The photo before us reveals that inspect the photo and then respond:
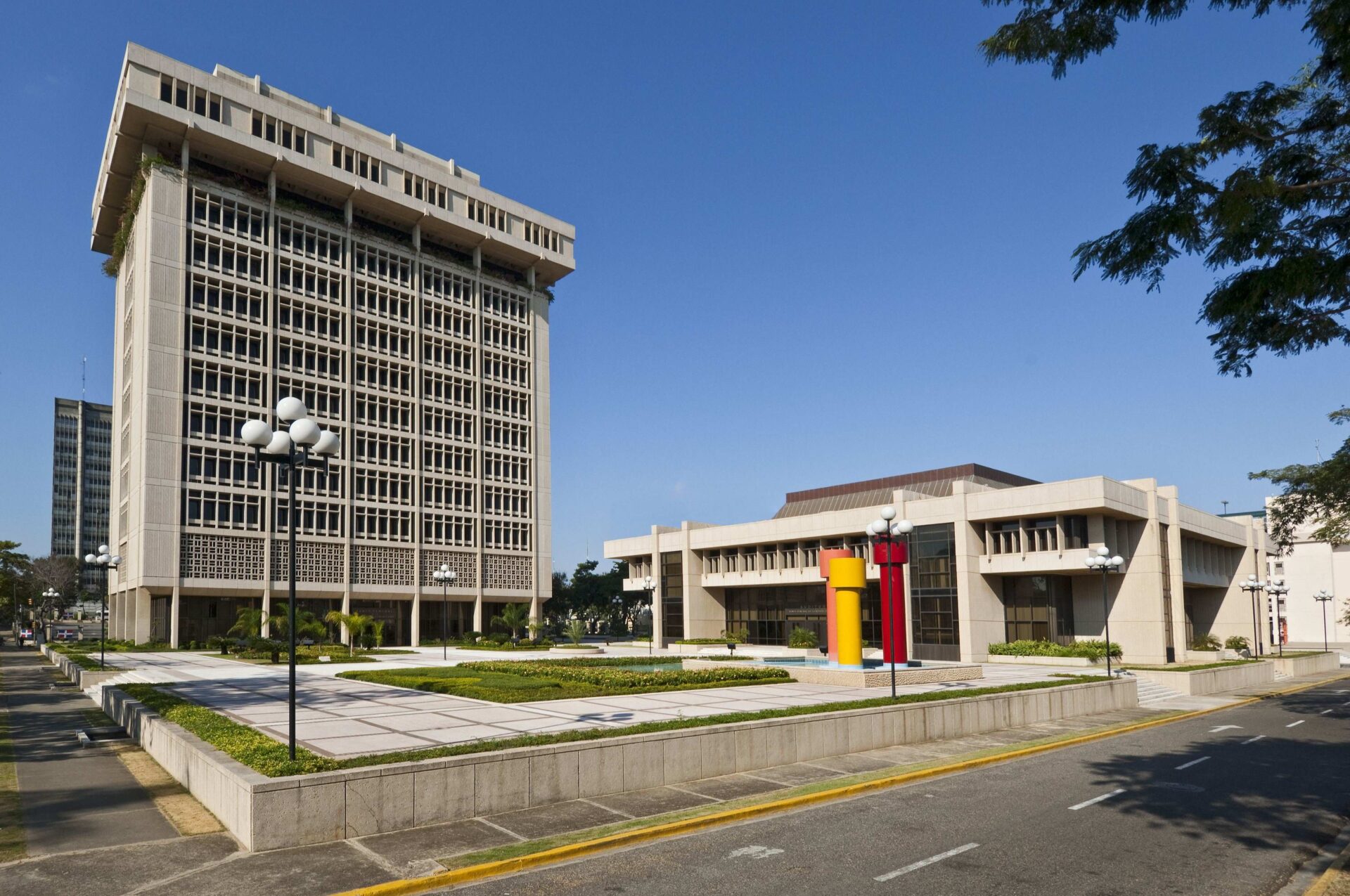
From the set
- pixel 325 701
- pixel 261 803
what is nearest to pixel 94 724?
pixel 325 701

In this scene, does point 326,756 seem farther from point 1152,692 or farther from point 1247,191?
point 1152,692

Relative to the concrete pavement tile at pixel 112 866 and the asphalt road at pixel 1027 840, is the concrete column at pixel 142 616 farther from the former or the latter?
the asphalt road at pixel 1027 840

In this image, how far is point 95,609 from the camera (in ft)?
606

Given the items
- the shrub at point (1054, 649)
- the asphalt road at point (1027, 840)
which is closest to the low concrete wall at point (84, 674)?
the asphalt road at point (1027, 840)

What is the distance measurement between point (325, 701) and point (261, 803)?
1340cm

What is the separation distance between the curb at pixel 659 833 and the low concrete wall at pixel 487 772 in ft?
6.48

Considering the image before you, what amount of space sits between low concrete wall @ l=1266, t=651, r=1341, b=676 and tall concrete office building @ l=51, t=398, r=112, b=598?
21058cm

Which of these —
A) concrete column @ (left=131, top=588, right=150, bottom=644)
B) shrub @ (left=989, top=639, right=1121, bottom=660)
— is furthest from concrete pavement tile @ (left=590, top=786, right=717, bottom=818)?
concrete column @ (left=131, top=588, right=150, bottom=644)

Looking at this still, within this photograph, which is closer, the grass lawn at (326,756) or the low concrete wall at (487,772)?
the low concrete wall at (487,772)

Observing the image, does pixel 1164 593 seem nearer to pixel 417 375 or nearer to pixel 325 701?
pixel 325 701

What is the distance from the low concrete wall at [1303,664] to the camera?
47.0 meters

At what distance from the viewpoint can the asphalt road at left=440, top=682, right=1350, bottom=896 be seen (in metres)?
10.2

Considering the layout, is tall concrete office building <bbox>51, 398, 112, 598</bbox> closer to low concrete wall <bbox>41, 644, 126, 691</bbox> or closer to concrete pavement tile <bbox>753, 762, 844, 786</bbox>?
low concrete wall <bbox>41, 644, 126, 691</bbox>

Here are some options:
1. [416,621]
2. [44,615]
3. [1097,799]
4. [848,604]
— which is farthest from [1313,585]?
[44,615]
